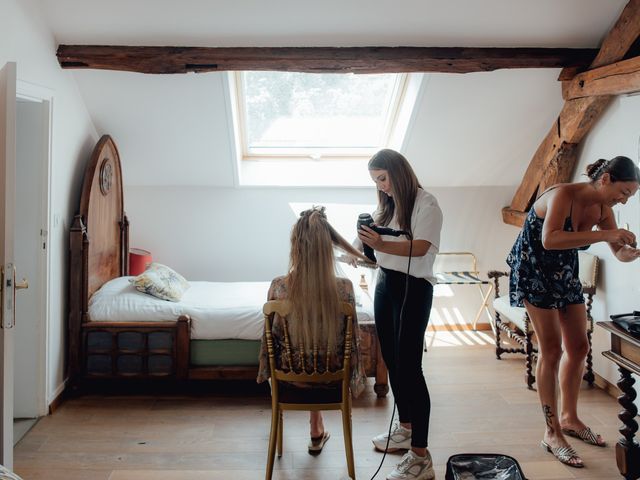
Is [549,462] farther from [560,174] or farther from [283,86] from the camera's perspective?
[283,86]

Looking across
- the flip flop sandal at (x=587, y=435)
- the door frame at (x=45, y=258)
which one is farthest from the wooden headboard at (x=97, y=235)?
the flip flop sandal at (x=587, y=435)

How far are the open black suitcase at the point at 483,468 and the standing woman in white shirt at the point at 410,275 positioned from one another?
201 millimetres

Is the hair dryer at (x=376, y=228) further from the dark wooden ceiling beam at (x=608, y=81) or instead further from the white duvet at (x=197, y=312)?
the dark wooden ceiling beam at (x=608, y=81)

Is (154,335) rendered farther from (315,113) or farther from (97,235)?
(315,113)

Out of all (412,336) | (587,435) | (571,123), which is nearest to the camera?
(412,336)

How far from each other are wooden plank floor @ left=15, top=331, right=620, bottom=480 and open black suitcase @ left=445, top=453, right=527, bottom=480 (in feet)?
0.85

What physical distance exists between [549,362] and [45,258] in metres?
2.68

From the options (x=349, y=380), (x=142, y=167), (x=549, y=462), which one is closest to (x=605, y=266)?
(x=549, y=462)

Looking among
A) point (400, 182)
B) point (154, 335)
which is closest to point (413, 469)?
point (400, 182)

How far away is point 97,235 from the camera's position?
3.89 meters

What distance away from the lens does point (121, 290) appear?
3.86 meters

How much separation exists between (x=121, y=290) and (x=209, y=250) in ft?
4.18

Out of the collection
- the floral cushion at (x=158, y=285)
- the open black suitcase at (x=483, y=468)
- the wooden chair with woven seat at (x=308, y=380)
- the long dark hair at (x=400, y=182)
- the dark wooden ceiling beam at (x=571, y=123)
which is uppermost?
the dark wooden ceiling beam at (x=571, y=123)

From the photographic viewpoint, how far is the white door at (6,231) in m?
2.25
